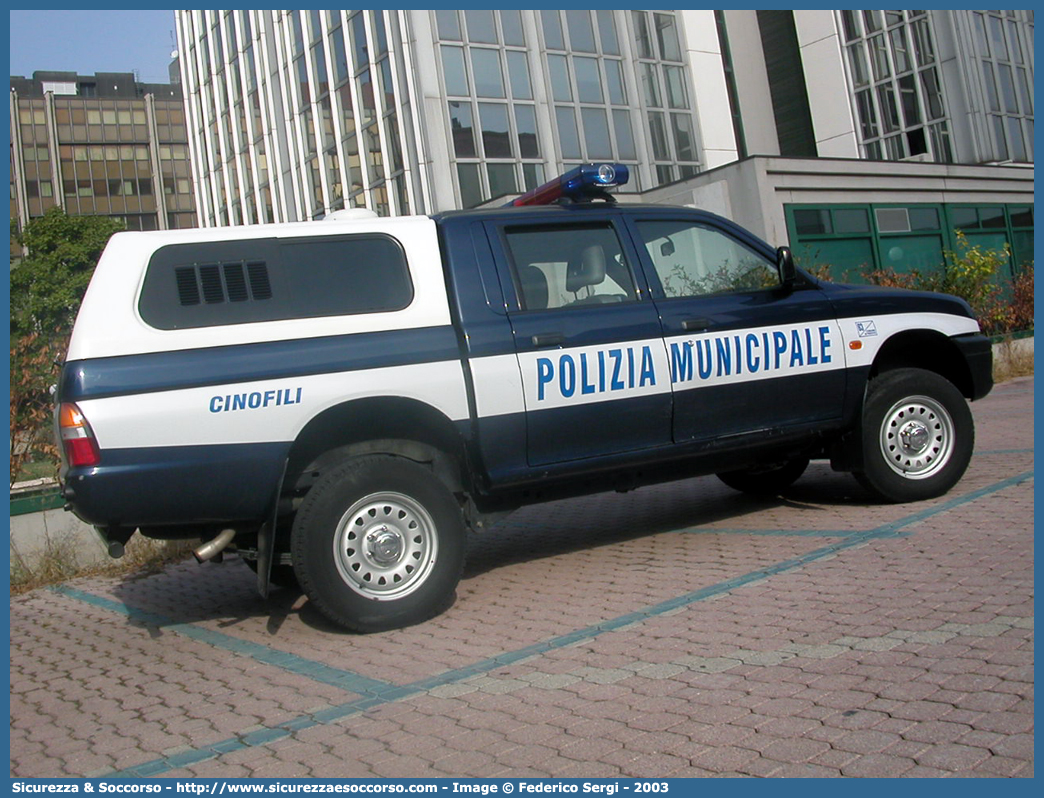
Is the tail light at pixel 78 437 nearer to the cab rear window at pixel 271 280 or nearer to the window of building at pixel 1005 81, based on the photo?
the cab rear window at pixel 271 280

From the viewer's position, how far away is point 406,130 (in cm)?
3158

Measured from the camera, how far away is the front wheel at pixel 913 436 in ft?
22.0

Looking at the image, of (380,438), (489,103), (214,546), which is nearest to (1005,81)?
(489,103)

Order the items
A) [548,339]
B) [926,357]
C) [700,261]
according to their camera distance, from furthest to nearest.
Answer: [926,357] → [700,261] → [548,339]

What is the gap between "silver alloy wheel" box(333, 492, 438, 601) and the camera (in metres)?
5.14

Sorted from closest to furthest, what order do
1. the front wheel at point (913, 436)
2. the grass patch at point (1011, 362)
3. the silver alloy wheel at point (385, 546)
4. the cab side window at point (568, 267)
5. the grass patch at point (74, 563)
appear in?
the silver alloy wheel at point (385, 546), the cab side window at point (568, 267), the front wheel at point (913, 436), the grass patch at point (74, 563), the grass patch at point (1011, 362)

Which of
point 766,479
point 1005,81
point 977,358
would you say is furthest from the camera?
point 1005,81

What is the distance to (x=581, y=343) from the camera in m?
5.71

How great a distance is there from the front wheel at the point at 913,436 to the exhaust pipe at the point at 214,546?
4.01 metres

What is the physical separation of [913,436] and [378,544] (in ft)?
12.3

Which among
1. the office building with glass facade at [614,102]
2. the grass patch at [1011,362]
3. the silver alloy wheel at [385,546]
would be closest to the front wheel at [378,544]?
the silver alloy wheel at [385,546]

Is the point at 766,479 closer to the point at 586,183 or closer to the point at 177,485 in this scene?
the point at 586,183

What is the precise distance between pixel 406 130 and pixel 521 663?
1138 inches
